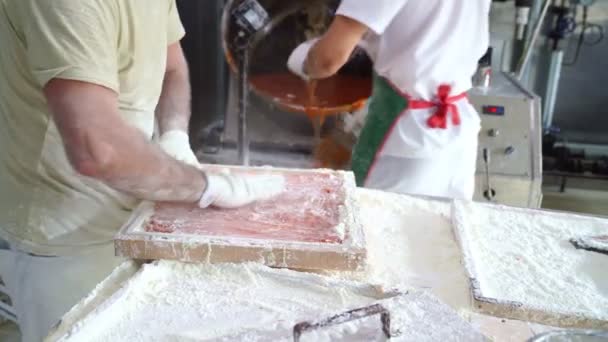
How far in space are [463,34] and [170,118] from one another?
0.98m

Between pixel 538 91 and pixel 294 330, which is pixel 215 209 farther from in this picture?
pixel 538 91

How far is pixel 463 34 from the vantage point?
1.83 m

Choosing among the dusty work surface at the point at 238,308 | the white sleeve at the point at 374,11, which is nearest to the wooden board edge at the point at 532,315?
the dusty work surface at the point at 238,308

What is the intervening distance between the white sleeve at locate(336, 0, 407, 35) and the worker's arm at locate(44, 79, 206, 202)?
31.8 inches

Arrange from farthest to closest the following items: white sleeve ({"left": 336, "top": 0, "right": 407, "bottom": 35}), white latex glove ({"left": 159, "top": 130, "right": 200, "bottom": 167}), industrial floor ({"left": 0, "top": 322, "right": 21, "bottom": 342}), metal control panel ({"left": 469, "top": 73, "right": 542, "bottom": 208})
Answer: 1. metal control panel ({"left": 469, "top": 73, "right": 542, "bottom": 208})
2. industrial floor ({"left": 0, "top": 322, "right": 21, "bottom": 342})
3. white sleeve ({"left": 336, "top": 0, "right": 407, "bottom": 35})
4. white latex glove ({"left": 159, "top": 130, "right": 200, "bottom": 167})

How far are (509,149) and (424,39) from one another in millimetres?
1178

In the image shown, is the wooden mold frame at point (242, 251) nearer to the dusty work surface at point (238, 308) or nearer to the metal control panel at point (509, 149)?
the dusty work surface at point (238, 308)

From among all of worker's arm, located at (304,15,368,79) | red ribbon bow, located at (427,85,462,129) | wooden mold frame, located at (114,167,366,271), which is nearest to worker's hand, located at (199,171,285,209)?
wooden mold frame, located at (114,167,366,271)

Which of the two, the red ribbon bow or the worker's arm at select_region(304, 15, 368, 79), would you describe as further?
the red ribbon bow

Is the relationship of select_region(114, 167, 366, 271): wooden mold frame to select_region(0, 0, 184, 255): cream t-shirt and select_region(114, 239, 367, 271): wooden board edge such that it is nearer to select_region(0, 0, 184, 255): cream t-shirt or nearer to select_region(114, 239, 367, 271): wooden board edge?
select_region(114, 239, 367, 271): wooden board edge

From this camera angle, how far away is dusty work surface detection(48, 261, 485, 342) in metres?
0.90

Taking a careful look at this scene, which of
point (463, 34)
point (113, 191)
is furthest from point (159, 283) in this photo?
point (463, 34)

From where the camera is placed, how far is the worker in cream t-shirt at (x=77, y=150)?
1062mm

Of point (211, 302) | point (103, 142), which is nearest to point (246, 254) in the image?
point (211, 302)
